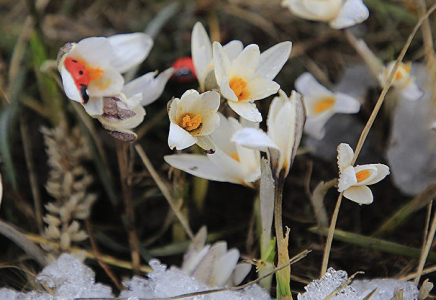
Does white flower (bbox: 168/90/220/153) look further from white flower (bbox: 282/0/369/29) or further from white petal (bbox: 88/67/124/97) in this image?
white flower (bbox: 282/0/369/29)

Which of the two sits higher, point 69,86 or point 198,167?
point 69,86

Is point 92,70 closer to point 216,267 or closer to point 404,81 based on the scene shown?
point 216,267

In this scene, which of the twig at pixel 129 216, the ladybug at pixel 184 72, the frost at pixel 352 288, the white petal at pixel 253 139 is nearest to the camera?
the white petal at pixel 253 139

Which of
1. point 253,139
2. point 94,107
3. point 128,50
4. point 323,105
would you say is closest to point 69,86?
point 94,107

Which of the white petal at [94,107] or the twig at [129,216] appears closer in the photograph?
the white petal at [94,107]

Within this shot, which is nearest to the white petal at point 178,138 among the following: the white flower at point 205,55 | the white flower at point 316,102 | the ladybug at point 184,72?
the white flower at point 205,55

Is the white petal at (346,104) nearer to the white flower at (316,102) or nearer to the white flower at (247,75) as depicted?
the white flower at (316,102)
